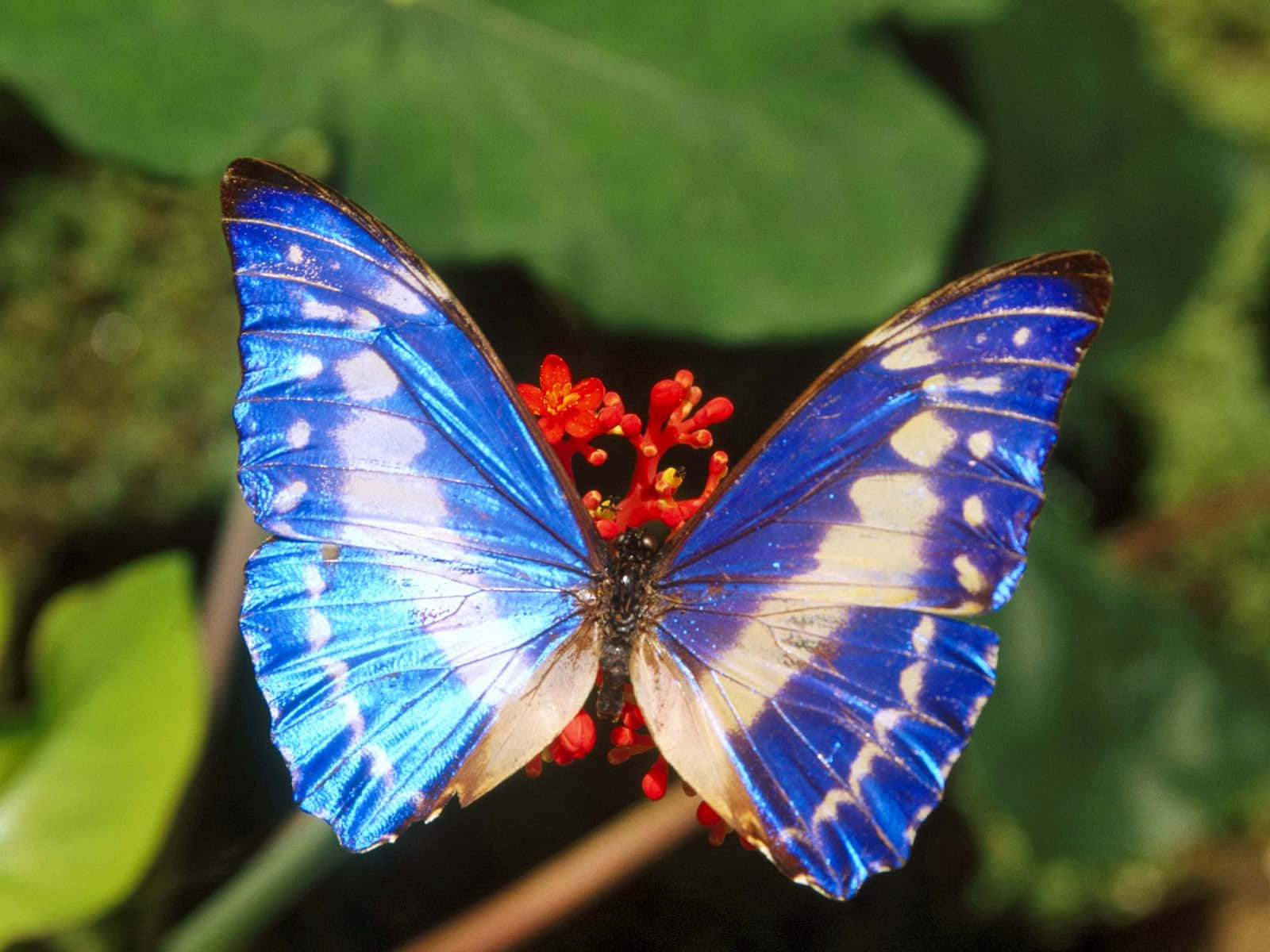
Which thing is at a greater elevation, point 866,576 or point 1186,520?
point 866,576

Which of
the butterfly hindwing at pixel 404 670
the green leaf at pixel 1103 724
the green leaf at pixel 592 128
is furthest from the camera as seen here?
the green leaf at pixel 1103 724

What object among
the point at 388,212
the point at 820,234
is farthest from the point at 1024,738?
the point at 388,212

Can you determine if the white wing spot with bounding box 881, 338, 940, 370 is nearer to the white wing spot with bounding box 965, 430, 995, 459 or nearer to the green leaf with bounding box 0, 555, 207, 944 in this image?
the white wing spot with bounding box 965, 430, 995, 459

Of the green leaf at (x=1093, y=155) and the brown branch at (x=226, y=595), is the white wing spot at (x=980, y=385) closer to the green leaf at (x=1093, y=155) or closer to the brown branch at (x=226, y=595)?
the brown branch at (x=226, y=595)

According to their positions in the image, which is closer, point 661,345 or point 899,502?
point 899,502

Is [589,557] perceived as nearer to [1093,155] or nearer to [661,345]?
[661,345]

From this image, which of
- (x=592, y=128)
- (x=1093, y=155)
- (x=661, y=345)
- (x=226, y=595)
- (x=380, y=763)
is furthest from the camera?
(x=1093, y=155)

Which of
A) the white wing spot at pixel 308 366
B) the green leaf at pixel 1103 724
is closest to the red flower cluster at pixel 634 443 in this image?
the white wing spot at pixel 308 366

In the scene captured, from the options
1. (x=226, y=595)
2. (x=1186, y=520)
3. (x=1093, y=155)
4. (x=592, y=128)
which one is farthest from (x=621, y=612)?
(x=1093, y=155)
